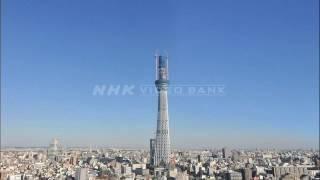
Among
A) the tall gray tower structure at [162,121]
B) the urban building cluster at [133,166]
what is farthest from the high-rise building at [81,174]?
the tall gray tower structure at [162,121]

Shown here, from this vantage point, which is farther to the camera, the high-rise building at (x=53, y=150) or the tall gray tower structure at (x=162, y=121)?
the tall gray tower structure at (x=162, y=121)

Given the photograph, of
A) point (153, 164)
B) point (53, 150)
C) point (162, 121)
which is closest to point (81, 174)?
point (53, 150)

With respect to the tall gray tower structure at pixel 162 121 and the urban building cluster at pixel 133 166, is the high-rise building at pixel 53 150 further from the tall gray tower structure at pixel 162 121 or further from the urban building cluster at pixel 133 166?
the tall gray tower structure at pixel 162 121

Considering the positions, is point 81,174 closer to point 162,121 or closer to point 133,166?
point 133,166

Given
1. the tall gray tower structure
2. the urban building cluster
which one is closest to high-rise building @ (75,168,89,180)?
the urban building cluster

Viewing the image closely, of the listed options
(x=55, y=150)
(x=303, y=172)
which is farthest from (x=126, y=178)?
(x=303, y=172)

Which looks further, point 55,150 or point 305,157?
point 305,157

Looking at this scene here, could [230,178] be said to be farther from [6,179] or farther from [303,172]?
[6,179]
